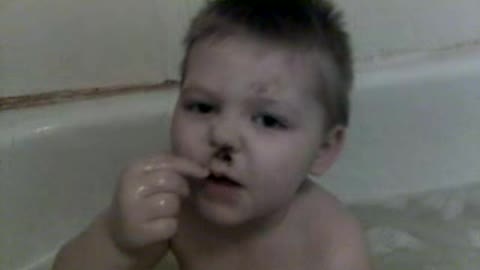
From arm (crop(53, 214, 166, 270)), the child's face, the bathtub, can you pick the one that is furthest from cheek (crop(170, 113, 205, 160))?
the bathtub

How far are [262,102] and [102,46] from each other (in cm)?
49

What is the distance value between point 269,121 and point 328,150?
0.14 meters

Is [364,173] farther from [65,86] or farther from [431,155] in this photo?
[65,86]

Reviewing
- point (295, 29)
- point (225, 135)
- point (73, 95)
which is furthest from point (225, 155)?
point (73, 95)

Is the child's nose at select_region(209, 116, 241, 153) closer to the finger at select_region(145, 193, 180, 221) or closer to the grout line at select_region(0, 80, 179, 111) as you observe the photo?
the finger at select_region(145, 193, 180, 221)

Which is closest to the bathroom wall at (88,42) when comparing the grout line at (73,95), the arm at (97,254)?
the grout line at (73,95)

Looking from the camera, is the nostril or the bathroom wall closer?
the nostril

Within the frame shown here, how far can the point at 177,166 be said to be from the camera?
923 mm

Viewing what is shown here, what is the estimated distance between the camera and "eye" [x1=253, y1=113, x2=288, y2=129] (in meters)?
0.92

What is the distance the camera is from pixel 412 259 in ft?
4.30

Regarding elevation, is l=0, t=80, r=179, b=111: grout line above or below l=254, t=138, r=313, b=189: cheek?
below

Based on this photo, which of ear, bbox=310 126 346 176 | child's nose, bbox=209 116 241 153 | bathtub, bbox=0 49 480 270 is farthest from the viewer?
bathtub, bbox=0 49 480 270

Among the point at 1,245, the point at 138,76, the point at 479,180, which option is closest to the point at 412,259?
the point at 479,180

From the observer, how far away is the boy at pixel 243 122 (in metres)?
0.91
